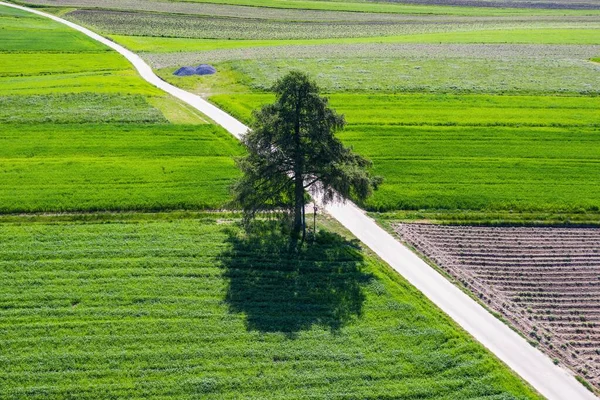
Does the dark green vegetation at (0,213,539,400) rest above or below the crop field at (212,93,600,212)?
below

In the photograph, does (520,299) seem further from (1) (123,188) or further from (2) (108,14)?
(2) (108,14)

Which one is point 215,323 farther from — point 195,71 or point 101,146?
point 195,71

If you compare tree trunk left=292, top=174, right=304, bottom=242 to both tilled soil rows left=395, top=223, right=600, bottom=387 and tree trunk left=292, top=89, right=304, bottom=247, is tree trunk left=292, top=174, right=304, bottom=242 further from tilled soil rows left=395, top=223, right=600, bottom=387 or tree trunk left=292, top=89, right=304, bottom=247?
tilled soil rows left=395, top=223, right=600, bottom=387

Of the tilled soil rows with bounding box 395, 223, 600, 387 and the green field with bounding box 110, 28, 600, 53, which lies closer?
the tilled soil rows with bounding box 395, 223, 600, 387

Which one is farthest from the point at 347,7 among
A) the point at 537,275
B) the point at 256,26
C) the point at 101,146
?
the point at 537,275

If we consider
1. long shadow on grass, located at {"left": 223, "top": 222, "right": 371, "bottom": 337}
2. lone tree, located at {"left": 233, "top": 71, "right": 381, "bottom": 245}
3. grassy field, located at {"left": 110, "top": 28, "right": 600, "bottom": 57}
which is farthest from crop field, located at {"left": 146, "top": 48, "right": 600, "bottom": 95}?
long shadow on grass, located at {"left": 223, "top": 222, "right": 371, "bottom": 337}

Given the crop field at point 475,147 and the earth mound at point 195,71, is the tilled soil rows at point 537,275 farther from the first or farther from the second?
the earth mound at point 195,71
